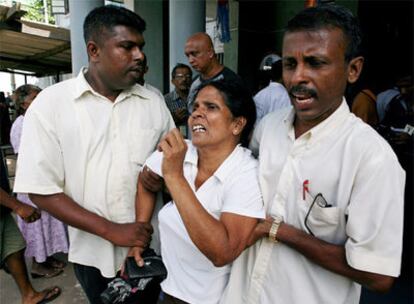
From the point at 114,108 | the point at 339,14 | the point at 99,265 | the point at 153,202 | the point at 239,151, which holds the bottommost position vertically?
the point at 99,265

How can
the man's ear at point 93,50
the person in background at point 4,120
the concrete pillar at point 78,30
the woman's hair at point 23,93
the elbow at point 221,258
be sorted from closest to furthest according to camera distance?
the elbow at point 221,258 → the man's ear at point 93,50 → the woman's hair at point 23,93 → the concrete pillar at point 78,30 → the person in background at point 4,120

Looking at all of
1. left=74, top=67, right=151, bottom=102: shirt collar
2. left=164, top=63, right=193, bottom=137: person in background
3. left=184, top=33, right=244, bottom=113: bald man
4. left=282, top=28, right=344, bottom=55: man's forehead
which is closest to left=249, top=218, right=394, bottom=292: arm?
left=282, top=28, right=344, bottom=55: man's forehead

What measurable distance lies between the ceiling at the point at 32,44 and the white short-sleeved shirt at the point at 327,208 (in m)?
6.91

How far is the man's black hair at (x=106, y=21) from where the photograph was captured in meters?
1.57

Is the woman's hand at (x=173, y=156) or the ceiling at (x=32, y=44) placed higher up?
the ceiling at (x=32, y=44)

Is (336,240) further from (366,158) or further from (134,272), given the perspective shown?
(134,272)

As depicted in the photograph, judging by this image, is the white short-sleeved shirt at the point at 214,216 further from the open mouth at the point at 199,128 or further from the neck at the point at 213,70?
the neck at the point at 213,70

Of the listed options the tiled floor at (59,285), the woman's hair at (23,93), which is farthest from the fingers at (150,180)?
the woman's hair at (23,93)

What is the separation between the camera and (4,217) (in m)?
2.72

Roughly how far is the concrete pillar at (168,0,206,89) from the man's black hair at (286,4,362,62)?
11.6 ft

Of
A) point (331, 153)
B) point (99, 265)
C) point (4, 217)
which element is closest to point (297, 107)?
point (331, 153)

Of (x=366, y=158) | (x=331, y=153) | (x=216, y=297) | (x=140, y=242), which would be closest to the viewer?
(x=366, y=158)

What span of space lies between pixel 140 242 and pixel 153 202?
0.21 meters

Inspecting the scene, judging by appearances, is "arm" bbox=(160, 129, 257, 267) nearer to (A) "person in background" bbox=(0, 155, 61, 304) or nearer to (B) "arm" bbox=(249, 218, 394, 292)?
(B) "arm" bbox=(249, 218, 394, 292)
